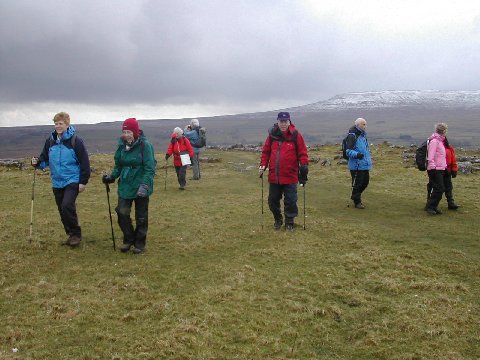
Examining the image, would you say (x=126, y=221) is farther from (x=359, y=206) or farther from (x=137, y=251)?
(x=359, y=206)

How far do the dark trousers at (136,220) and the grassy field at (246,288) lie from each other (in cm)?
48

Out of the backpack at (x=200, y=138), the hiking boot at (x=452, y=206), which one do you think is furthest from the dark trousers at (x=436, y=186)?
the backpack at (x=200, y=138)

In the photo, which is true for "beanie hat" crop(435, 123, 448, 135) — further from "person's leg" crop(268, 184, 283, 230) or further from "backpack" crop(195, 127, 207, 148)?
"backpack" crop(195, 127, 207, 148)

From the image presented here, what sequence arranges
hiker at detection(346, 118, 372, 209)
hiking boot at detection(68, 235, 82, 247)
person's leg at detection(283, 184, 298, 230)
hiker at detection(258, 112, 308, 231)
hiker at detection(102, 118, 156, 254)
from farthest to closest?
hiker at detection(346, 118, 372, 209), person's leg at detection(283, 184, 298, 230), hiker at detection(258, 112, 308, 231), hiking boot at detection(68, 235, 82, 247), hiker at detection(102, 118, 156, 254)

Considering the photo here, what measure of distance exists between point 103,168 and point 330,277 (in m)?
22.0

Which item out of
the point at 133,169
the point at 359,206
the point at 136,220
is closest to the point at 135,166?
the point at 133,169

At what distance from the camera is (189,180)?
22734mm

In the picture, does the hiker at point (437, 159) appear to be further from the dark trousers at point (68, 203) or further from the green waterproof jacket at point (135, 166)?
the dark trousers at point (68, 203)

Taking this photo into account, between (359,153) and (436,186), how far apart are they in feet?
8.40

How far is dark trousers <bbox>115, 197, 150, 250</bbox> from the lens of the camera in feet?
31.7

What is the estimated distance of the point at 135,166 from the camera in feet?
31.3

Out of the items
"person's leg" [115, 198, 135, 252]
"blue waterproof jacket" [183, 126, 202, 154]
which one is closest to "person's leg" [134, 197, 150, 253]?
"person's leg" [115, 198, 135, 252]

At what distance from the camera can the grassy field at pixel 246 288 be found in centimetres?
595

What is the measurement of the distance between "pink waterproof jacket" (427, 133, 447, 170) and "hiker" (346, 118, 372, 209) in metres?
1.82
